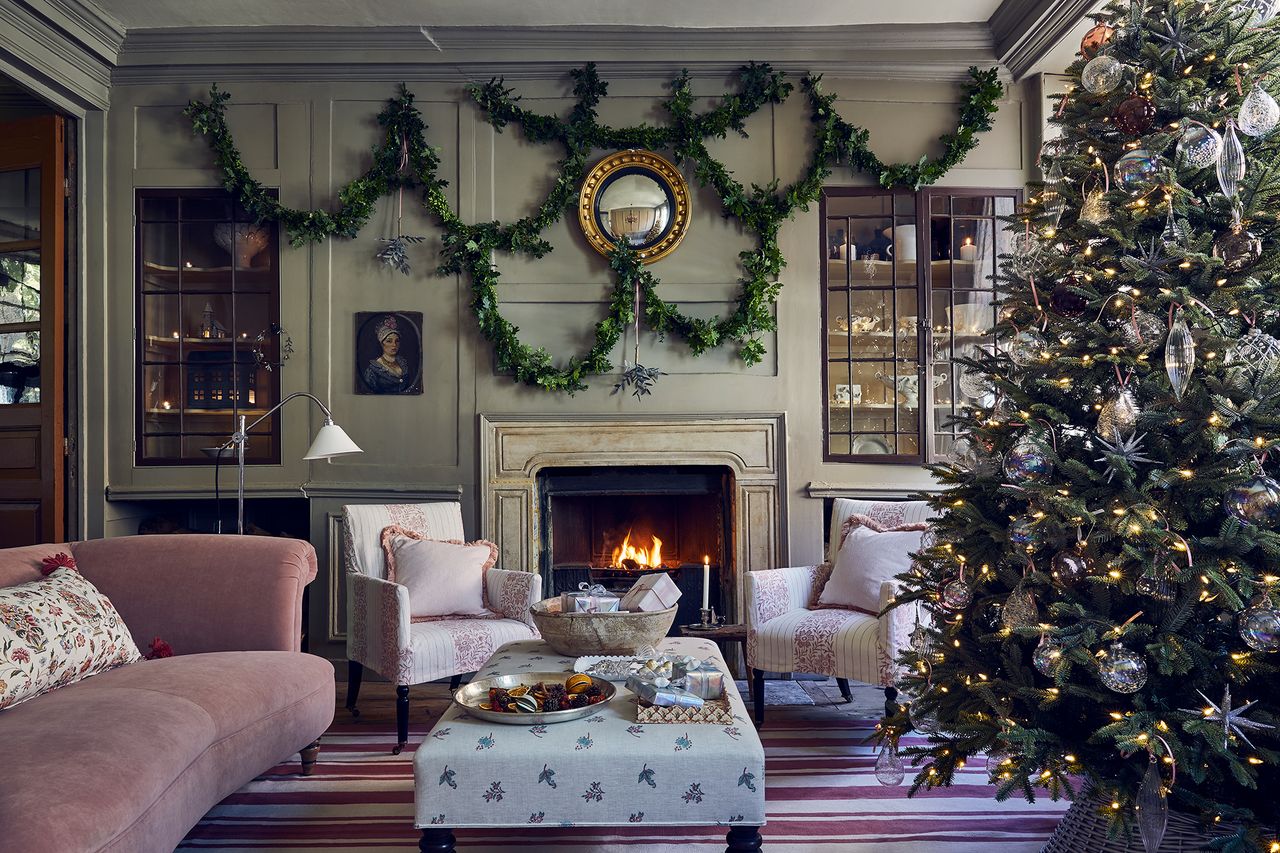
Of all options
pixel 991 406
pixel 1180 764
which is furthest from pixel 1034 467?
pixel 1180 764

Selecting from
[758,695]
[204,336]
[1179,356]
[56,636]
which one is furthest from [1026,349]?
[204,336]

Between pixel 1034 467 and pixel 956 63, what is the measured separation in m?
3.15

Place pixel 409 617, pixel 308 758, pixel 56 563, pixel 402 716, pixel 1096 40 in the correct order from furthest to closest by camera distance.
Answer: pixel 409 617 → pixel 402 716 → pixel 308 758 → pixel 56 563 → pixel 1096 40

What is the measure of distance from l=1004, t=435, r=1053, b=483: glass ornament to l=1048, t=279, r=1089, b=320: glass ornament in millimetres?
390

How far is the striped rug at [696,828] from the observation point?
8.63ft

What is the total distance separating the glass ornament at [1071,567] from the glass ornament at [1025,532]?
75mm

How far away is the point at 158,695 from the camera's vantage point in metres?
2.43

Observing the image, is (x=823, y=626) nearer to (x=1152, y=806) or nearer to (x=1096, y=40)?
(x=1152, y=806)

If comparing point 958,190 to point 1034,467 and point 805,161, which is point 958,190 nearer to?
point 805,161

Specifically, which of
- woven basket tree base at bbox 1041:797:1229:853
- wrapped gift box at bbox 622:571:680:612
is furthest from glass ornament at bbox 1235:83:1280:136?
wrapped gift box at bbox 622:571:680:612

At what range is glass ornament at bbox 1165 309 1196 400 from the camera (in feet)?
6.26

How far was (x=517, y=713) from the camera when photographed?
2.26 metres

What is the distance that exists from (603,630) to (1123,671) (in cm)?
144

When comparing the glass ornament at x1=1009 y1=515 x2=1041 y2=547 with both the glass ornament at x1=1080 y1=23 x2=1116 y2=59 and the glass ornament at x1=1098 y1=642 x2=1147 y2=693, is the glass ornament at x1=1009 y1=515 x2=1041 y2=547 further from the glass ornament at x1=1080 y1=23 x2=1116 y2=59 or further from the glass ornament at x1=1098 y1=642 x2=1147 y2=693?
the glass ornament at x1=1080 y1=23 x2=1116 y2=59
